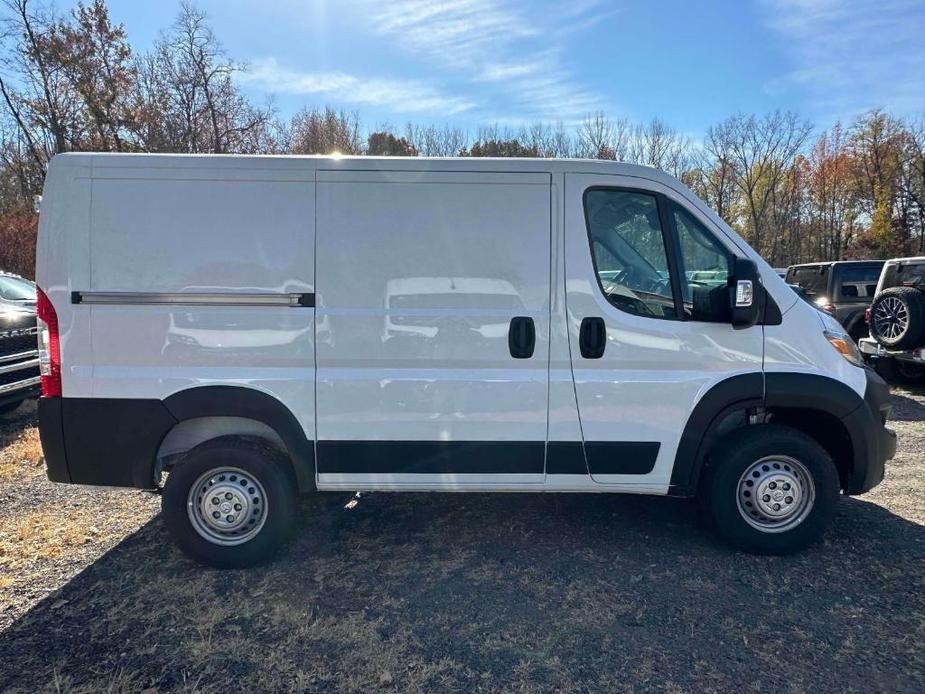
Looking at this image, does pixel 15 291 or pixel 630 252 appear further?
pixel 15 291

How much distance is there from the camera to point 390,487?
3.44 metres

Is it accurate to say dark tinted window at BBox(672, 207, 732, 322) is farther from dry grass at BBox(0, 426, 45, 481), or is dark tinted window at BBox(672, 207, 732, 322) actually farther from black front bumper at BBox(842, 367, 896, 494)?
dry grass at BBox(0, 426, 45, 481)

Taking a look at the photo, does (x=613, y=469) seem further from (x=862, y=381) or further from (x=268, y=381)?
(x=268, y=381)

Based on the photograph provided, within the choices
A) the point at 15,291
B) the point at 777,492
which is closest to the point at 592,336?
the point at 777,492

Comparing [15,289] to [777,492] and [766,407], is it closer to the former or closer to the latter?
[766,407]

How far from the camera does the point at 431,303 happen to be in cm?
323

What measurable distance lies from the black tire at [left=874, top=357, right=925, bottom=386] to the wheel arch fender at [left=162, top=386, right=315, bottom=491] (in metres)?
8.80

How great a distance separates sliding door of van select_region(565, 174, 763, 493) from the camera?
10.7 ft

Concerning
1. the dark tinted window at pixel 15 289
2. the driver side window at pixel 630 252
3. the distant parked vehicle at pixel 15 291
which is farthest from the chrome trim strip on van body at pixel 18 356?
the driver side window at pixel 630 252

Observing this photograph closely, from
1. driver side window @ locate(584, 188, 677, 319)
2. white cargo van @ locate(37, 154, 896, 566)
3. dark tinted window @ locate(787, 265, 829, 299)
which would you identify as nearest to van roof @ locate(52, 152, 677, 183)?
white cargo van @ locate(37, 154, 896, 566)

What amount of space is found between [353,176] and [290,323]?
90cm

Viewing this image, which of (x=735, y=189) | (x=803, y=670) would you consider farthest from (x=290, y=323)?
(x=735, y=189)

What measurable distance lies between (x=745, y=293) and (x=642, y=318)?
0.56 meters

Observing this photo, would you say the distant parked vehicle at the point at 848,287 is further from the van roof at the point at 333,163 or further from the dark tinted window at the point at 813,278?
the van roof at the point at 333,163
